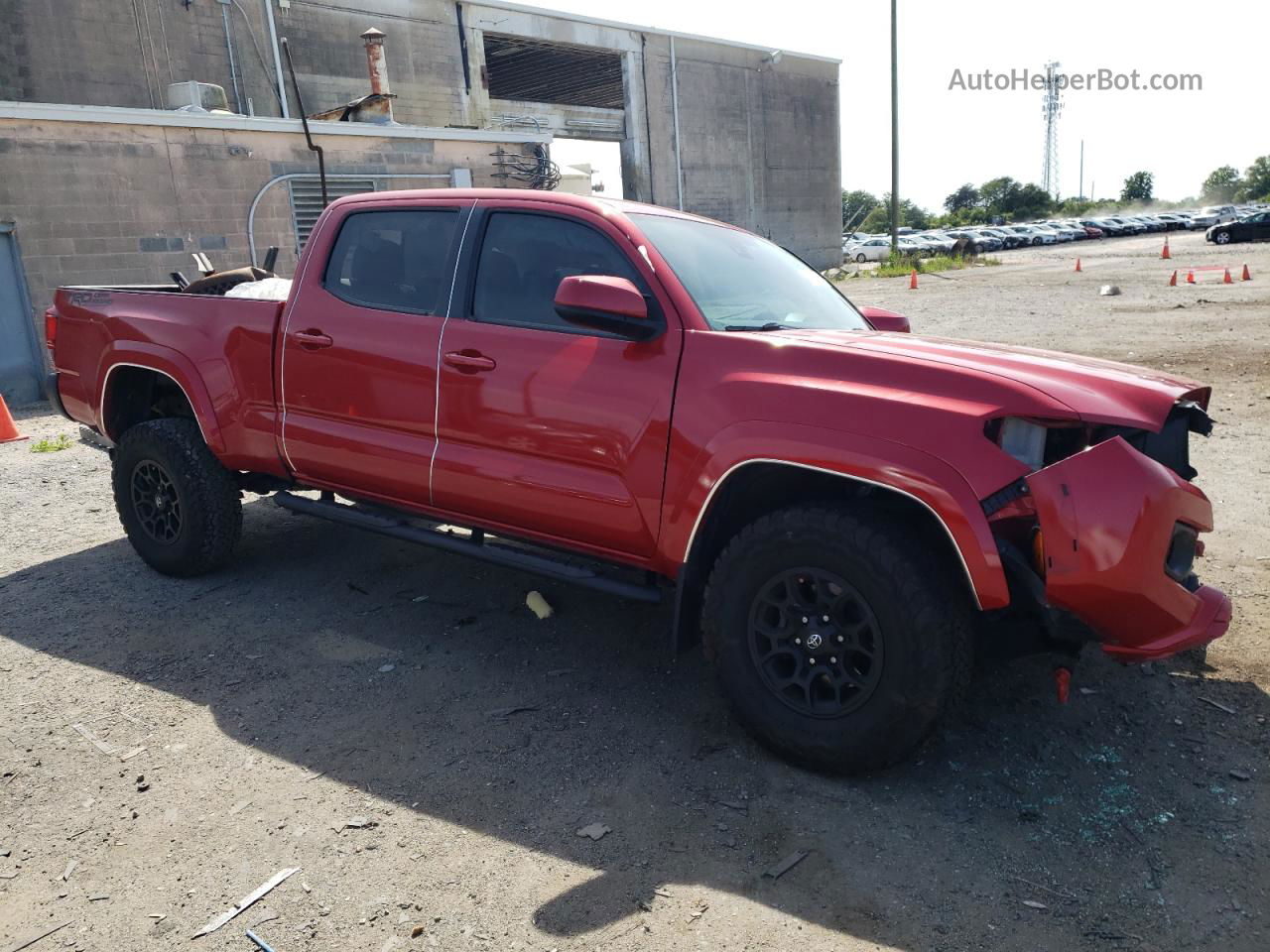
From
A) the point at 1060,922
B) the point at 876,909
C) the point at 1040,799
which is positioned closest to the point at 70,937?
the point at 876,909

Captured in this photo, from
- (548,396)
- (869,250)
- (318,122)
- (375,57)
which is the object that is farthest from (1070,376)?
(869,250)

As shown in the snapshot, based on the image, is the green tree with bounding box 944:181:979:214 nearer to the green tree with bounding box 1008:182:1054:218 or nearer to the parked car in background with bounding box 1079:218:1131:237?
the green tree with bounding box 1008:182:1054:218

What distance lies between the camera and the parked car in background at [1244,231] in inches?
1468

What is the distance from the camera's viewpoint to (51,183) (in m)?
12.5

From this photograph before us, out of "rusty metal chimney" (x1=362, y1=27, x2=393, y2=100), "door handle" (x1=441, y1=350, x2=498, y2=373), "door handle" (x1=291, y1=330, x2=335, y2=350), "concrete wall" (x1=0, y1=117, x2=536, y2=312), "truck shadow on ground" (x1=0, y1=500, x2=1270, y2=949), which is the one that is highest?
"rusty metal chimney" (x1=362, y1=27, x2=393, y2=100)

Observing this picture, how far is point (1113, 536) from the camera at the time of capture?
8.74 ft

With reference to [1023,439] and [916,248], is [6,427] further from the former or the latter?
[916,248]

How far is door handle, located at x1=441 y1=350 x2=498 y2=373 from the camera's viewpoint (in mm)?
3828

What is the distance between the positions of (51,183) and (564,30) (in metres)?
17.4

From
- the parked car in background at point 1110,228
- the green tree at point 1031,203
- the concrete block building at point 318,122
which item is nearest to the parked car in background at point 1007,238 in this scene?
the parked car in background at point 1110,228

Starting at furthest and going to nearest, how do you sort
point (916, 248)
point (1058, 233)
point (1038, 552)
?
point (1058, 233) → point (916, 248) → point (1038, 552)

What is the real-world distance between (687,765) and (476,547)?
1333 millimetres

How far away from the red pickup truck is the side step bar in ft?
0.06

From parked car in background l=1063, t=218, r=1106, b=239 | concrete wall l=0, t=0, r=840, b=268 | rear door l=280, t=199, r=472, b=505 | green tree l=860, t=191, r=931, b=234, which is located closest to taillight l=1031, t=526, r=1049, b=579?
rear door l=280, t=199, r=472, b=505
